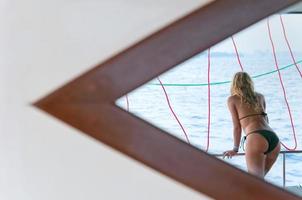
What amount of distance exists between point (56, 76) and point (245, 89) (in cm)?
44

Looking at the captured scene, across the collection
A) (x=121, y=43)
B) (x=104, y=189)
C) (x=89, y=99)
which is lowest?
(x=104, y=189)

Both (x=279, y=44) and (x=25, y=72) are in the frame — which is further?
(x=279, y=44)

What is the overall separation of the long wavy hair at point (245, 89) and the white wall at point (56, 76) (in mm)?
202

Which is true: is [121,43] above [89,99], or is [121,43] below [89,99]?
above

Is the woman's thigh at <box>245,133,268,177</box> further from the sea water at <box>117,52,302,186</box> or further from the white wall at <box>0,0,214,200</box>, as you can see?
the white wall at <box>0,0,214,200</box>

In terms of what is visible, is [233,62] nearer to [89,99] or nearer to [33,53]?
[89,99]

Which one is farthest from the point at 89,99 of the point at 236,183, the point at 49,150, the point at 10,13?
the point at 236,183

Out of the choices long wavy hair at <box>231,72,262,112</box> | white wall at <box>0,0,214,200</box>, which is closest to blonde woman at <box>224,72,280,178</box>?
long wavy hair at <box>231,72,262,112</box>

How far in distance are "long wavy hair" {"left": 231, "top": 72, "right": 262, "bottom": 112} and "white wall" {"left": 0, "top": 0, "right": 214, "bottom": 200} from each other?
20cm

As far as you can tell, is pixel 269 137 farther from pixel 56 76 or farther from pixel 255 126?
pixel 56 76

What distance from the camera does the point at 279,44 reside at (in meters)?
1.05

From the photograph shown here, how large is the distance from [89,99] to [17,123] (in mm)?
168

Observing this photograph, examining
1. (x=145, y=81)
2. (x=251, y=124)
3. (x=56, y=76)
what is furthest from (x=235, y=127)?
(x=56, y=76)

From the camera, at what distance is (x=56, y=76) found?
0.96m
